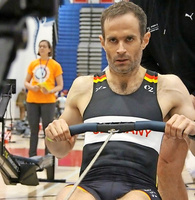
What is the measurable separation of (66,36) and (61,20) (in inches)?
22.6

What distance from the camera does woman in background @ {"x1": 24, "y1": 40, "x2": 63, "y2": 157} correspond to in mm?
5176

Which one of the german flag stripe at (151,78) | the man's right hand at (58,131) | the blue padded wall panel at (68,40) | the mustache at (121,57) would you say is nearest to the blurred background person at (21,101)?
the blue padded wall panel at (68,40)

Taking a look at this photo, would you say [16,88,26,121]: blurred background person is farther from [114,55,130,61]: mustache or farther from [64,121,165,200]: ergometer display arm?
[64,121,165,200]: ergometer display arm

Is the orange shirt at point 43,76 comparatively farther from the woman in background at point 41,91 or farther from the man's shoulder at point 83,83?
the man's shoulder at point 83,83

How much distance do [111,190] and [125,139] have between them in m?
0.25

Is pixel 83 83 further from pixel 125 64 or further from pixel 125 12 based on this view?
pixel 125 12

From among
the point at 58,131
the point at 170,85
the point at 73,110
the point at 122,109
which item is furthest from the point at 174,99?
the point at 58,131

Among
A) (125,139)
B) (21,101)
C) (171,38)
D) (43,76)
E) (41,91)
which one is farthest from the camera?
(21,101)

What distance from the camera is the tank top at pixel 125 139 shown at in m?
1.74

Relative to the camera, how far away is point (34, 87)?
5.22 metres

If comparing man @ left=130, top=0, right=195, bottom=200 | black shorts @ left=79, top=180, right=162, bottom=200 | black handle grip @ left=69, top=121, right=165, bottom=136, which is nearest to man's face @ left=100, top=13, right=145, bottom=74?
black handle grip @ left=69, top=121, right=165, bottom=136

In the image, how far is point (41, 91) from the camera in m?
5.20

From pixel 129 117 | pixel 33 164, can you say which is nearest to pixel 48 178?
pixel 33 164

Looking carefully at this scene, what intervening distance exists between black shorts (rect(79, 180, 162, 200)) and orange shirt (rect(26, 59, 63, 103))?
3595mm
